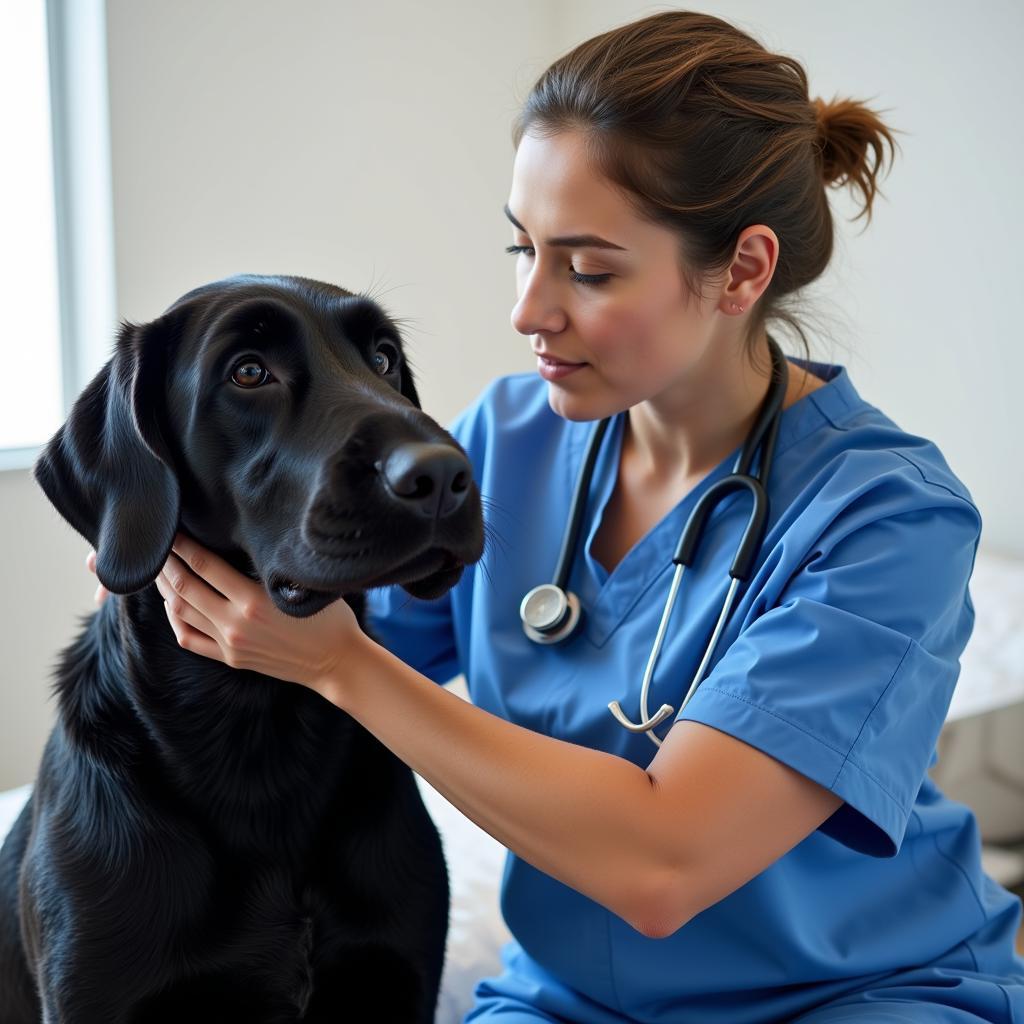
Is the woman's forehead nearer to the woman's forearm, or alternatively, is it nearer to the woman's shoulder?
the woman's shoulder

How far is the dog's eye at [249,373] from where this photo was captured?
3.66 ft

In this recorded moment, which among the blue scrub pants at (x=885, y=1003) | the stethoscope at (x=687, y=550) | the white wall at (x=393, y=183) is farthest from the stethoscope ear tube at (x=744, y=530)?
the white wall at (x=393, y=183)

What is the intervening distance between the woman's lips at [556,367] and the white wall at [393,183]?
987 mm

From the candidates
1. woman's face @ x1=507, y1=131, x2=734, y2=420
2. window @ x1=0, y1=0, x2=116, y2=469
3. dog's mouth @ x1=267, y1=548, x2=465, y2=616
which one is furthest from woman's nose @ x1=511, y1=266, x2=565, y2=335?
window @ x1=0, y1=0, x2=116, y2=469

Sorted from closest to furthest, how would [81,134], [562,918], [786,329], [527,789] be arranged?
[527,789]
[562,918]
[786,329]
[81,134]

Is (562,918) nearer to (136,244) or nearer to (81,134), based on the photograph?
(136,244)

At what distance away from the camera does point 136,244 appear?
263cm

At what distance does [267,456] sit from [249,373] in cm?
9

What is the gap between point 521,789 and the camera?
1.08 metres

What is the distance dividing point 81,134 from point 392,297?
3.14 feet

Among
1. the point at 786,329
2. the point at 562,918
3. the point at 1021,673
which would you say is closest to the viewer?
the point at 562,918

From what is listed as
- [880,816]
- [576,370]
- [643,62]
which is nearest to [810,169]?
[643,62]

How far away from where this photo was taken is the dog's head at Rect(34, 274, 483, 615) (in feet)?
3.19

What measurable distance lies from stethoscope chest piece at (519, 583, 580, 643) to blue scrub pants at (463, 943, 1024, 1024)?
1.41 feet
